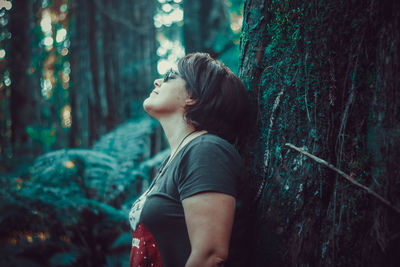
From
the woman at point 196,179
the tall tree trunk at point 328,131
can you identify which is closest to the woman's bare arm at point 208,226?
the woman at point 196,179

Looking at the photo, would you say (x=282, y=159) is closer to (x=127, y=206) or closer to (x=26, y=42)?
(x=127, y=206)

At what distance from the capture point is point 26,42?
6504 mm

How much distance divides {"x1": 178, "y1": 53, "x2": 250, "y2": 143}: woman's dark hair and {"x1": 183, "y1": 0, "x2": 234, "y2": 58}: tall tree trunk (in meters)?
3.36

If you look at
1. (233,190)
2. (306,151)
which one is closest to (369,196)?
(306,151)

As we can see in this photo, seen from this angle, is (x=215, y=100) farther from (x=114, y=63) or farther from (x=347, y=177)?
(x=114, y=63)

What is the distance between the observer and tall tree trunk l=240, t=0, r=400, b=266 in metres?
1.13

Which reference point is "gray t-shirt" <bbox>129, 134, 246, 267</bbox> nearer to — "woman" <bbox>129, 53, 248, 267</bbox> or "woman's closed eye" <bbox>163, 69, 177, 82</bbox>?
"woman" <bbox>129, 53, 248, 267</bbox>

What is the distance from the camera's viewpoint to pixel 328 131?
1.32m

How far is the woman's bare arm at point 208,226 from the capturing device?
1.22 metres

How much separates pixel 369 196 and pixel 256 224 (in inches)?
24.0

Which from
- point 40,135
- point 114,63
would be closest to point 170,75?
point 114,63

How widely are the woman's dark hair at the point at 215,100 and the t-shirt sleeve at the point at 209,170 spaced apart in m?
0.32

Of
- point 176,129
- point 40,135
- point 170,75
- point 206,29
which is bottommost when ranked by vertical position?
point 40,135

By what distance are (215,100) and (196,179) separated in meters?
0.62
